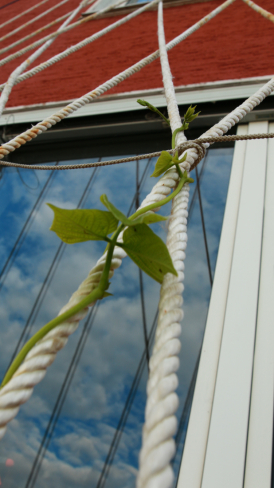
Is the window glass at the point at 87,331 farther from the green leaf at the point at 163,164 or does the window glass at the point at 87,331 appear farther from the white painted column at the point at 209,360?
the green leaf at the point at 163,164

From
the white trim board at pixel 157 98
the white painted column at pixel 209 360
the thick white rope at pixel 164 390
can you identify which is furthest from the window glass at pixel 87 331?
the thick white rope at pixel 164 390

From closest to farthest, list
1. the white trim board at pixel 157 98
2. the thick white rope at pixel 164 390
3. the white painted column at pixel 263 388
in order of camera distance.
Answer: the thick white rope at pixel 164 390 < the white painted column at pixel 263 388 < the white trim board at pixel 157 98

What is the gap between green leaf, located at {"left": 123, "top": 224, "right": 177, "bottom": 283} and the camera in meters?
0.30

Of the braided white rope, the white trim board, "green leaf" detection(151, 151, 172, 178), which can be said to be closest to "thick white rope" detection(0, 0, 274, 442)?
the braided white rope

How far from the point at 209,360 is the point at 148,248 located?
0.52 metres

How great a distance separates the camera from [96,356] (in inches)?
36.5

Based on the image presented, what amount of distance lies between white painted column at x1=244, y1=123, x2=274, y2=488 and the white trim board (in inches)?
29.5

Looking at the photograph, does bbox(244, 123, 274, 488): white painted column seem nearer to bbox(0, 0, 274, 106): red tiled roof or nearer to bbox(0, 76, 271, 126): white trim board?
bbox(0, 76, 271, 126): white trim board

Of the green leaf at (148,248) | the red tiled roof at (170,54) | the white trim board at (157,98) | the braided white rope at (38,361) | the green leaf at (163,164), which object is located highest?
the red tiled roof at (170,54)

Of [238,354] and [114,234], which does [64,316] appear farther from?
[238,354]

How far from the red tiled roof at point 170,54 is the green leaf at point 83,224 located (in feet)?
5.05

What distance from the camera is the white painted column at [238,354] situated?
1.95 ft

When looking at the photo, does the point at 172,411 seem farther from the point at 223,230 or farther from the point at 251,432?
the point at 223,230

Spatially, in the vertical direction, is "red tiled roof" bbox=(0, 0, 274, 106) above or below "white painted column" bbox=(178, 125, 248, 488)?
above
